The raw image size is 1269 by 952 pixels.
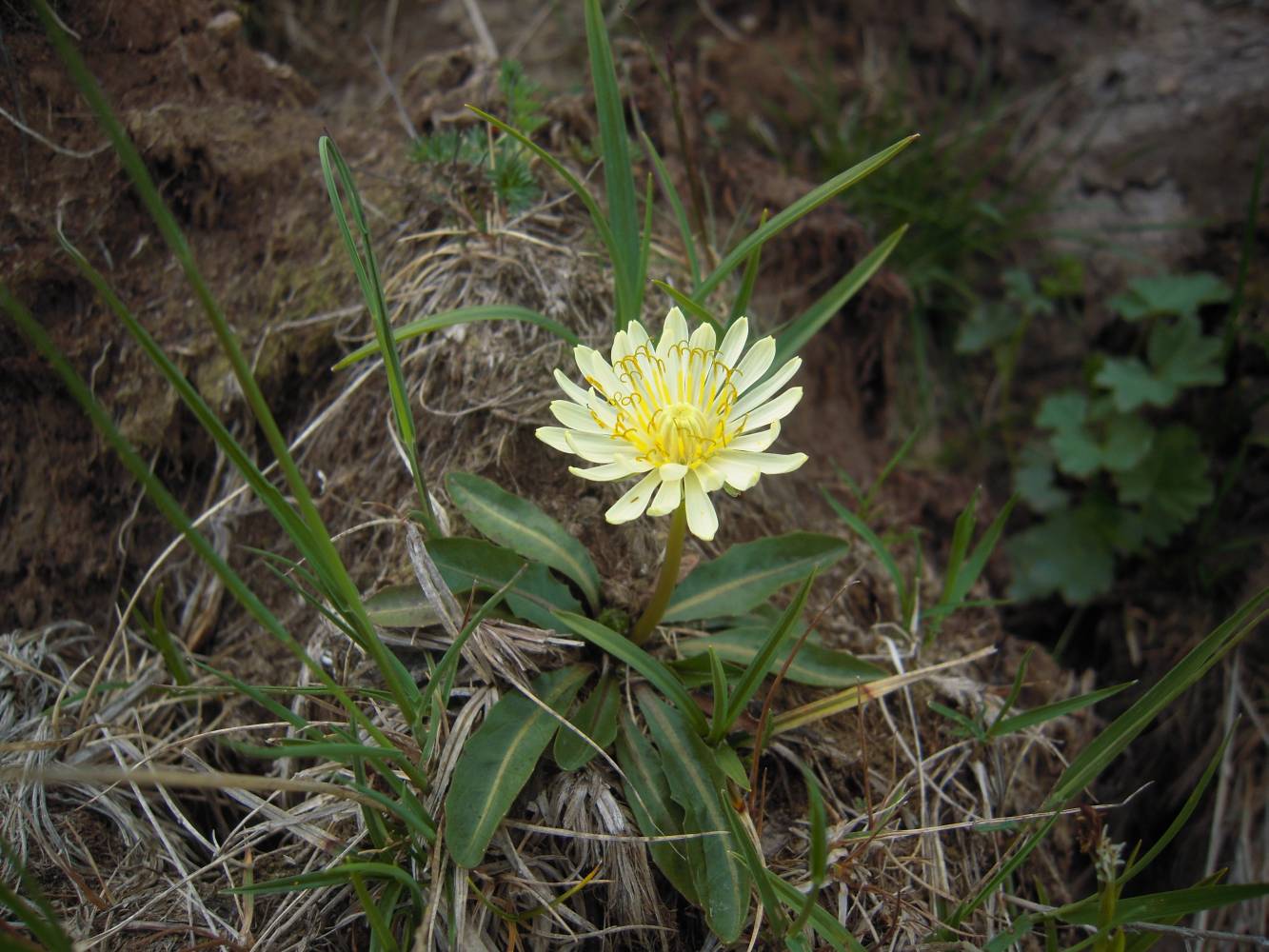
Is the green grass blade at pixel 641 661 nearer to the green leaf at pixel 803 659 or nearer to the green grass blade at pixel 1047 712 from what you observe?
the green leaf at pixel 803 659

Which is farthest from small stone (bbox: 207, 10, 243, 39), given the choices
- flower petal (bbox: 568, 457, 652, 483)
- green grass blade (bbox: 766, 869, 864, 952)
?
green grass blade (bbox: 766, 869, 864, 952)

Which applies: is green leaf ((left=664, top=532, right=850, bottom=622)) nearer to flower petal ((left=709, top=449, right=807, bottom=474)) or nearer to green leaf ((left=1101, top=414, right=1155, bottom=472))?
flower petal ((left=709, top=449, right=807, bottom=474))

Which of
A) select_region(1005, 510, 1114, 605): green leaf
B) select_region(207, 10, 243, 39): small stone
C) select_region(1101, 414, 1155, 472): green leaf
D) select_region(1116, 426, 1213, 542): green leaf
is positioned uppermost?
select_region(207, 10, 243, 39): small stone

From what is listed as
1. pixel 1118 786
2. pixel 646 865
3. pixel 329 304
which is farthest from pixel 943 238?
pixel 646 865

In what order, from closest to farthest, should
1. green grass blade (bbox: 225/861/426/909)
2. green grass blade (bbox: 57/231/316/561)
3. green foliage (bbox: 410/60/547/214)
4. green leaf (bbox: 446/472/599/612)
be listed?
green grass blade (bbox: 57/231/316/561), green grass blade (bbox: 225/861/426/909), green leaf (bbox: 446/472/599/612), green foliage (bbox: 410/60/547/214)

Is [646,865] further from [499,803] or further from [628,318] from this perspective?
[628,318]

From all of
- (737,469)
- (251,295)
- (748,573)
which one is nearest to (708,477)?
(737,469)

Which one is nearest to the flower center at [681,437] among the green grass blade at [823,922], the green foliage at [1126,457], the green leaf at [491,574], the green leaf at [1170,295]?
the green leaf at [491,574]
